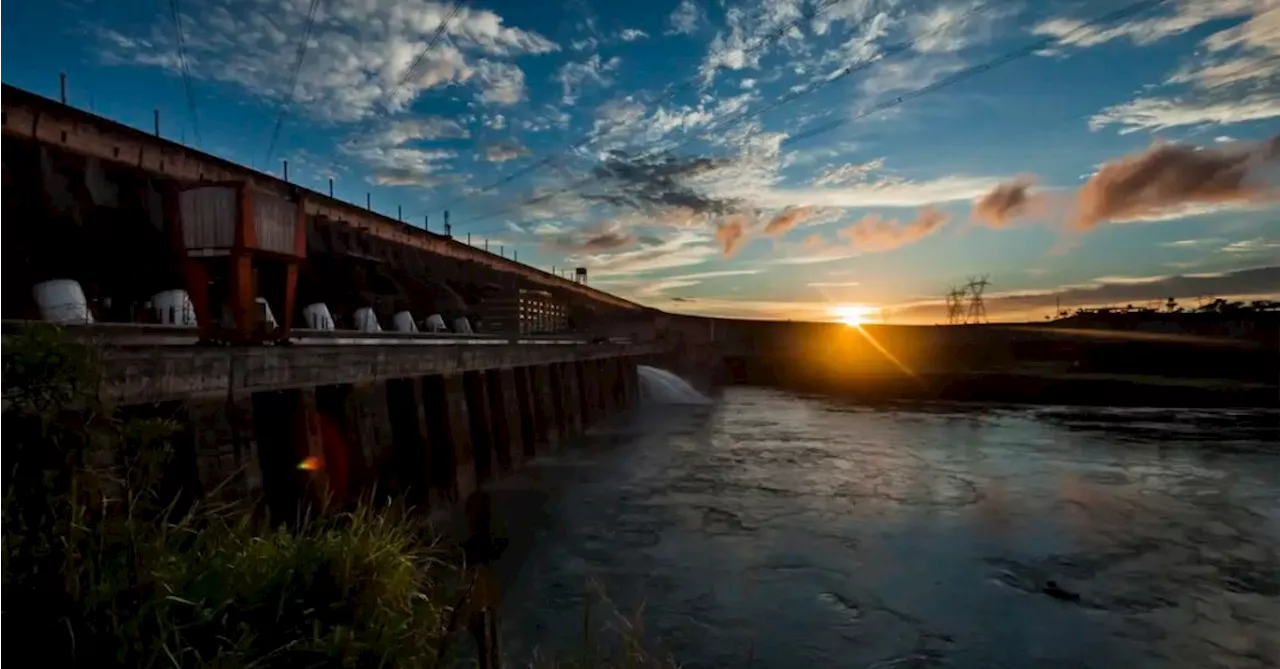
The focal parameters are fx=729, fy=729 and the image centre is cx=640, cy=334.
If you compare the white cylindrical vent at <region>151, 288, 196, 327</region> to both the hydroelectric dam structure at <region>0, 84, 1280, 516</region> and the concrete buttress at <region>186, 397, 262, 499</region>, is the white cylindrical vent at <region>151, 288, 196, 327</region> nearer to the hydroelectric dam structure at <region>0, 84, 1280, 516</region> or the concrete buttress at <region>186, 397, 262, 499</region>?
the hydroelectric dam structure at <region>0, 84, 1280, 516</region>

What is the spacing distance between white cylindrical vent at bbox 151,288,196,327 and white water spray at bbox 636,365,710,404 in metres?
33.0

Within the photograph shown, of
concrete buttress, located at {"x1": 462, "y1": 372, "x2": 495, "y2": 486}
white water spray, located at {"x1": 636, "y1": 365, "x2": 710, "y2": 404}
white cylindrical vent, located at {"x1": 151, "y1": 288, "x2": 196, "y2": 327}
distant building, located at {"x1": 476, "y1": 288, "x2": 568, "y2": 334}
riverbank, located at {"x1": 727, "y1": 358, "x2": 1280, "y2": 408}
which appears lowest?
riverbank, located at {"x1": 727, "y1": 358, "x2": 1280, "y2": 408}

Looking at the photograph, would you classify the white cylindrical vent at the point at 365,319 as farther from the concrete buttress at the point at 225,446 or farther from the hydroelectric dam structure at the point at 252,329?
the concrete buttress at the point at 225,446

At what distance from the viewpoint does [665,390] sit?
5481 centimetres

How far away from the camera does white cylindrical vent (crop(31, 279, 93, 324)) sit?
50.6 ft

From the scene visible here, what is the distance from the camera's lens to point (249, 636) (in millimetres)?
4551

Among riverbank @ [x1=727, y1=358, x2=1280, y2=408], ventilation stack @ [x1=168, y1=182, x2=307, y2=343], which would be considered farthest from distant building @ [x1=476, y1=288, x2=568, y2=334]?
ventilation stack @ [x1=168, y1=182, x2=307, y2=343]

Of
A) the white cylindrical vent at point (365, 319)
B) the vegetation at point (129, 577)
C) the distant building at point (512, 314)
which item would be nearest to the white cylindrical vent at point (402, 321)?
the white cylindrical vent at point (365, 319)

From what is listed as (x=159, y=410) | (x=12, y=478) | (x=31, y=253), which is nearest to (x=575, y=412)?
(x=31, y=253)

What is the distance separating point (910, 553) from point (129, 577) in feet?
41.3

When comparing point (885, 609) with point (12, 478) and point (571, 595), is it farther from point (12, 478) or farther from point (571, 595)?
point (12, 478)

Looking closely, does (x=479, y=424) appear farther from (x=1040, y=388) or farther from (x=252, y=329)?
(x=1040, y=388)

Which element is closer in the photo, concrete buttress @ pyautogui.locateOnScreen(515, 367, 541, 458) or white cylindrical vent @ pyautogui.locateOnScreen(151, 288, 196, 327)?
white cylindrical vent @ pyautogui.locateOnScreen(151, 288, 196, 327)

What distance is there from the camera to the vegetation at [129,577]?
431cm
